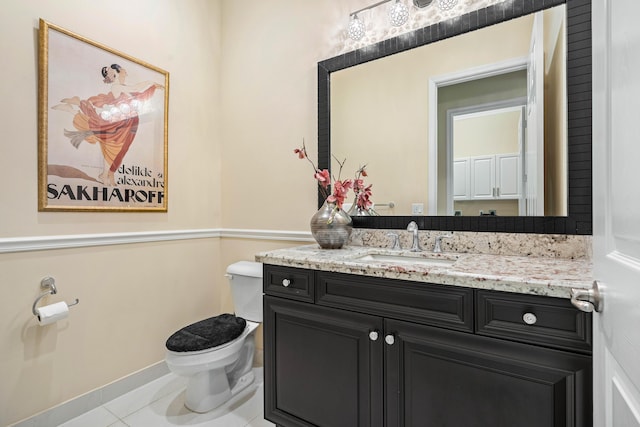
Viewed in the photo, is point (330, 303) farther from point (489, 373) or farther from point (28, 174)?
point (28, 174)

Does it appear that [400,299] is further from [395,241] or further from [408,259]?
[395,241]

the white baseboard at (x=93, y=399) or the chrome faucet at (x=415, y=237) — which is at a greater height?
the chrome faucet at (x=415, y=237)

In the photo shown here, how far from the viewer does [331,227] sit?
1603 millimetres

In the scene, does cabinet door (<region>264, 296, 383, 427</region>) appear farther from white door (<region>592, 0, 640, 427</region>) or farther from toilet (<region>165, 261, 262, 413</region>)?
white door (<region>592, 0, 640, 427</region>)

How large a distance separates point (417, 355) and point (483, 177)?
2.84ft

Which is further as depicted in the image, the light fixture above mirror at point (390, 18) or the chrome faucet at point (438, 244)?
the light fixture above mirror at point (390, 18)

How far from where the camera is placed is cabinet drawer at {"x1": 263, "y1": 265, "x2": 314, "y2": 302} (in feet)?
4.45

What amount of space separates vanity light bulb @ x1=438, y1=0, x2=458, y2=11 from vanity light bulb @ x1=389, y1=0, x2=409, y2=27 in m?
0.17

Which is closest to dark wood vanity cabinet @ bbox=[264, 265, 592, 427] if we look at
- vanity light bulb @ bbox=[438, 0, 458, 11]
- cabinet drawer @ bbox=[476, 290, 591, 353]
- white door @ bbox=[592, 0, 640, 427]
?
cabinet drawer @ bbox=[476, 290, 591, 353]

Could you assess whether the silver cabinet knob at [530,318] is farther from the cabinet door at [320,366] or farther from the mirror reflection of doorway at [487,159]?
the mirror reflection of doorway at [487,159]

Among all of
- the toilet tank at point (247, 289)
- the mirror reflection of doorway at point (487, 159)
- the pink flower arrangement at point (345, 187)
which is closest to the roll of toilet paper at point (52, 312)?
the toilet tank at point (247, 289)

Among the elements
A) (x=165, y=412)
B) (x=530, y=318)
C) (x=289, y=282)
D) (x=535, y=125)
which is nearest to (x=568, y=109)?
(x=535, y=125)

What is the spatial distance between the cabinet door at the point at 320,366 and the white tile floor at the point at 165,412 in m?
0.35

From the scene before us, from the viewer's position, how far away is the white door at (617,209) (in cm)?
47
